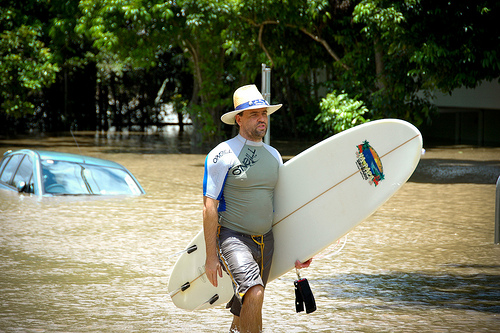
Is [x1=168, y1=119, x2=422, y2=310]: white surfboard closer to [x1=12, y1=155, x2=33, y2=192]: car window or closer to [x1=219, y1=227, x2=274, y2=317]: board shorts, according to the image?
[x1=219, y1=227, x2=274, y2=317]: board shorts

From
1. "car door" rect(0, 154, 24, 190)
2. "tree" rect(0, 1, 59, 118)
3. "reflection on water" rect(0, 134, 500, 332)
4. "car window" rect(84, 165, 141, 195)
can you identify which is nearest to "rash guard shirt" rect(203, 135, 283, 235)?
"reflection on water" rect(0, 134, 500, 332)

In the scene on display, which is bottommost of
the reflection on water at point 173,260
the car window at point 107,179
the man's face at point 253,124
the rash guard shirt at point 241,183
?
the reflection on water at point 173,260

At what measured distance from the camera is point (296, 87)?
31.0 meters

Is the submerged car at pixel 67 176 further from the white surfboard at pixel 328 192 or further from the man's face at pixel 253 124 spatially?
the man's face at pixel 253 124

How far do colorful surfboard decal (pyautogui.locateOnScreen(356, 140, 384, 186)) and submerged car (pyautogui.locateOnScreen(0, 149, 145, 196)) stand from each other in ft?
22.9

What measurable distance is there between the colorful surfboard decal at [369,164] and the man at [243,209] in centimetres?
76

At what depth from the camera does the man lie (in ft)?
13.3

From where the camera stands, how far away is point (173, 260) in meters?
7.47

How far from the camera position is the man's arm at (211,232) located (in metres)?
4.10

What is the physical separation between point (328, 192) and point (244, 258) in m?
1.00

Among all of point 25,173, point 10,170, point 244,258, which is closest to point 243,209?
point 244,258

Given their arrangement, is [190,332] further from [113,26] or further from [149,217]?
[113,26]

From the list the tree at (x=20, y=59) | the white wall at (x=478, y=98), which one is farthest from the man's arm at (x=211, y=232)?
the tree at (x=20, y=59)

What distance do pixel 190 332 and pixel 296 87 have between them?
26571 millimetres
